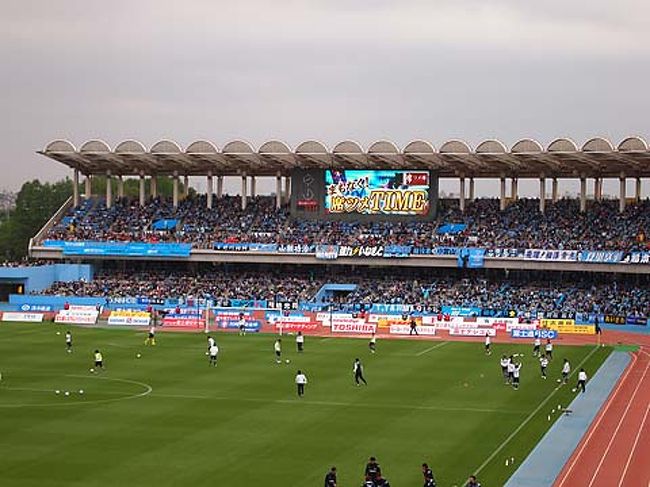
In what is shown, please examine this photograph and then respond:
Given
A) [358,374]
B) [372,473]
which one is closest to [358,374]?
[358,374]

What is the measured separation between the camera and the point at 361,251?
301ft

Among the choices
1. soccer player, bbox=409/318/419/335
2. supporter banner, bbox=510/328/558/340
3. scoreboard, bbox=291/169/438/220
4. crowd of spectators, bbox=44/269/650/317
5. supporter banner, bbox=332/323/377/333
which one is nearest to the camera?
supporter banner, bbox=510/328/558/340

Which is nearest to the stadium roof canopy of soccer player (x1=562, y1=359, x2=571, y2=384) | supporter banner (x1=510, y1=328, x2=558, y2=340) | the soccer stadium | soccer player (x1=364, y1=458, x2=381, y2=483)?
the soccer stadium

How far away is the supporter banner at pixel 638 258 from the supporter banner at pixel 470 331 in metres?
16.1

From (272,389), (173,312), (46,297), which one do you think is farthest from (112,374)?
(46,297)

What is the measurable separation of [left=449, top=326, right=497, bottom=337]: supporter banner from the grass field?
858 cm

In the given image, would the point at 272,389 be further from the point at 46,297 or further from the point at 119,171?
the point at 119,171

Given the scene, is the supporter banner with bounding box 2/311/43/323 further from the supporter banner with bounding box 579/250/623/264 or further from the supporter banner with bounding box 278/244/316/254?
the supporter banner with bounding box 579/250/623/264

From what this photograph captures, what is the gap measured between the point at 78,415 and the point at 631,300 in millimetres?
52222

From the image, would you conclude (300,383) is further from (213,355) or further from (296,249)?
(296,249)

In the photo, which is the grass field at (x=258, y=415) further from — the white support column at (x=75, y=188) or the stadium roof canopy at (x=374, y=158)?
the white support column at (x=75, y=188)

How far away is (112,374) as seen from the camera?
170 ft

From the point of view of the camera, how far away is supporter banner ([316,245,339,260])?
301 ft

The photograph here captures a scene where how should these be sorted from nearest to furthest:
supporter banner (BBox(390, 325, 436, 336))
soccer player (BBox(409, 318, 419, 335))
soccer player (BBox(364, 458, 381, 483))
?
soccer player (BBox(364, 458, 381, 483)) → soccer player (BBox(409, 318, 419, 335)) → supporter banner (BBox(390, 325, 436, 336))
